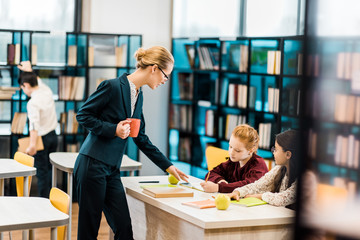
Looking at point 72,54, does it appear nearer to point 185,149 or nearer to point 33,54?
point 33,54

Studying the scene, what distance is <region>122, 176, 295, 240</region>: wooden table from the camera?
2.39 meters

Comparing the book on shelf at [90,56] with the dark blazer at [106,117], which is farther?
the book on shelf at [90,56]

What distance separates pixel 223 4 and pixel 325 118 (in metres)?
5.55

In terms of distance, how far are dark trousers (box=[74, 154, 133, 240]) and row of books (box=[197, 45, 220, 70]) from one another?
11.0 feet

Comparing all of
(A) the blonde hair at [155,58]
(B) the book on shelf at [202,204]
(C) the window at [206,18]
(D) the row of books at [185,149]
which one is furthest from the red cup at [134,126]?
(D) the row of books at [185,149]

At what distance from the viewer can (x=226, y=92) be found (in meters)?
5.94

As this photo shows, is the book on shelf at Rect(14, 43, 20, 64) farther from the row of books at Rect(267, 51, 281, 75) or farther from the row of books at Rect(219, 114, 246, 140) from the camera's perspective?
the row of books at Rect(267, 51, 281, 75)

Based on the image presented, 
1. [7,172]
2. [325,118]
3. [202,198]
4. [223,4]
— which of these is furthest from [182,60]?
[325,118]

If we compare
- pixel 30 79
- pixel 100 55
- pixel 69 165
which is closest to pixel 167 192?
pixel 69 165

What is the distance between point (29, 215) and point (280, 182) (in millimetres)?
1384

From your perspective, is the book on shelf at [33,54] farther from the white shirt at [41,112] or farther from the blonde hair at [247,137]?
the blonde hair at [247,137]

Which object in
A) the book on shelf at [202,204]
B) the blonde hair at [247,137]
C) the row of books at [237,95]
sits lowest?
the book on shelf at [202,204]

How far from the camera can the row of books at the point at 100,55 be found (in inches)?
242

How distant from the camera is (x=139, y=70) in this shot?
9.75ft
